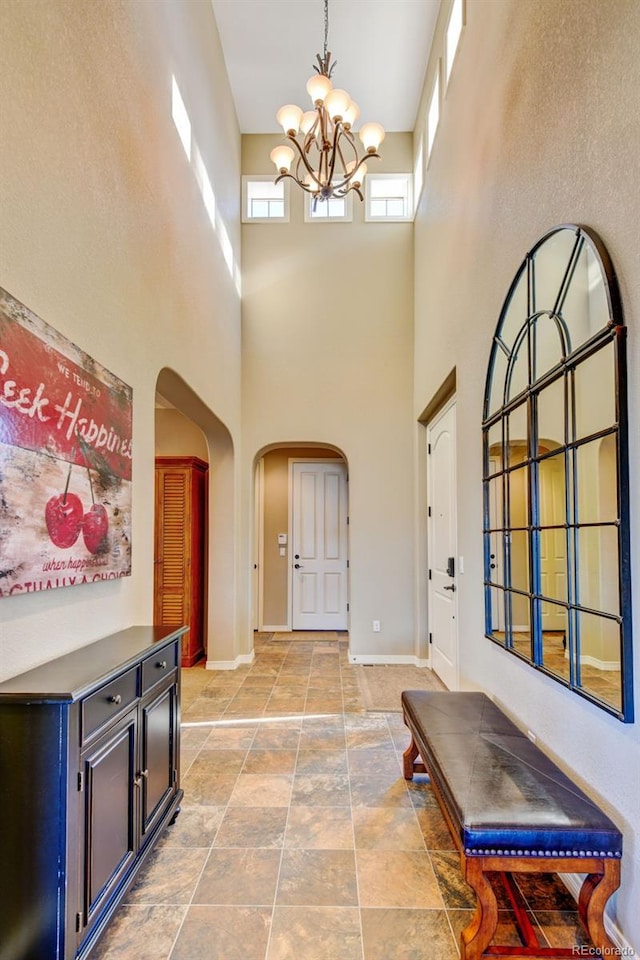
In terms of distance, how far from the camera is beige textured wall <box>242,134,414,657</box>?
5270 mm

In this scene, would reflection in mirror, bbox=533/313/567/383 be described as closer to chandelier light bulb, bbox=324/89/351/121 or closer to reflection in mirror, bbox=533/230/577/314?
reflection in mirror, bbox=533/230/577/314

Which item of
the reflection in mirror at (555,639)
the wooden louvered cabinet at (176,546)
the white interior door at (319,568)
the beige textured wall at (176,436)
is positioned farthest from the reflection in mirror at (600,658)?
the white interior door at (319,568)

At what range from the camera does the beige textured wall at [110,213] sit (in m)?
1.62

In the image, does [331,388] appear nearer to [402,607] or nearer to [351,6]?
[402,607]

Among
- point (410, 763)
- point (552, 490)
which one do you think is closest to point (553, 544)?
point (552, 490)

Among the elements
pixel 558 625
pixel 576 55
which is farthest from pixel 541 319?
pixel 558 625

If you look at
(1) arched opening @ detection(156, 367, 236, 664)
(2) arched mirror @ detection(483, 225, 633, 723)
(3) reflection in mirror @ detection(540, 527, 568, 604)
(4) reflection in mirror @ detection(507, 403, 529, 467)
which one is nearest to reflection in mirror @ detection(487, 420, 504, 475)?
(2) arched mirror @ detection(483, 225, 633, 723)

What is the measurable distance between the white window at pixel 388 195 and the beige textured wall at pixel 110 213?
2009 millimetres

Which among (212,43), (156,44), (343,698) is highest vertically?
(212,43)

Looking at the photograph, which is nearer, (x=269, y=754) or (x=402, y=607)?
(x=269, y=754)

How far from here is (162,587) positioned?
4.91 metres

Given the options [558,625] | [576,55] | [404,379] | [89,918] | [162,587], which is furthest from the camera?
[404,379]

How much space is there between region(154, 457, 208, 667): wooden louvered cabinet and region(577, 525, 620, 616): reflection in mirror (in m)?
3.91

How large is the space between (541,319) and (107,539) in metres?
2.16
